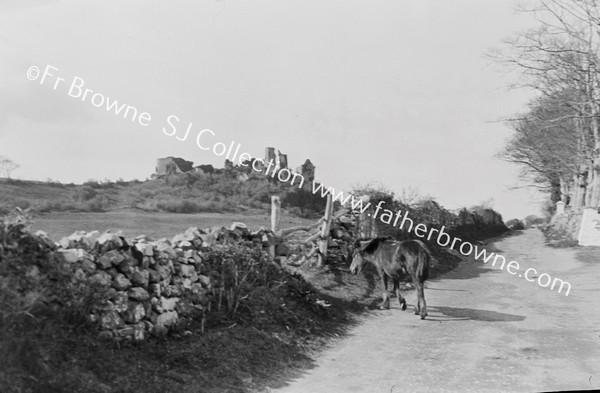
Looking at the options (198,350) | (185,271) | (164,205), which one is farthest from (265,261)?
(164,205)

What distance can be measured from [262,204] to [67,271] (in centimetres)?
1576

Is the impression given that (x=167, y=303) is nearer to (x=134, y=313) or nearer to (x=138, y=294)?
(x=138, y=294)

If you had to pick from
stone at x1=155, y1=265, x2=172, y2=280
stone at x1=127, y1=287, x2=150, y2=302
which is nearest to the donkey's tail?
stone at x1=155, y1=265, x2=172, y2=280

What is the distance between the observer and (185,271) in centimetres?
916

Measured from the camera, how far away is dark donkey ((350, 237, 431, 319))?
497 inches

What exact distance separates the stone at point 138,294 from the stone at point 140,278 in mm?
129

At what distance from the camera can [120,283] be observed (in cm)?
775

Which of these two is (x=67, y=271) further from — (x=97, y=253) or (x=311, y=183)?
(x=311, y=183)

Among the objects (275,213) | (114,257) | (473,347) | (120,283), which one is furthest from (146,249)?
(275,213)

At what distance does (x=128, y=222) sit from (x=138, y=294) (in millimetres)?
7546

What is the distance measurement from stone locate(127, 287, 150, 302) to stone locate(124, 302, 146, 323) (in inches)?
3.5

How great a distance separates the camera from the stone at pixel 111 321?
285 inches

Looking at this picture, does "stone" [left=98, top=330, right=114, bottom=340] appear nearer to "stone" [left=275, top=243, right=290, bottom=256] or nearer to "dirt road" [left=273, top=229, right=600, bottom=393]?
"dirt road" [left=273, top=229, right=600, bottom=393]

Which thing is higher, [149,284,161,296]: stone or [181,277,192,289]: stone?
[181,277,192,289]: stone
